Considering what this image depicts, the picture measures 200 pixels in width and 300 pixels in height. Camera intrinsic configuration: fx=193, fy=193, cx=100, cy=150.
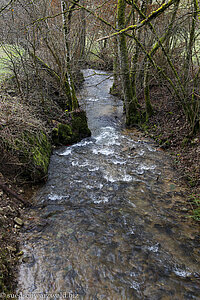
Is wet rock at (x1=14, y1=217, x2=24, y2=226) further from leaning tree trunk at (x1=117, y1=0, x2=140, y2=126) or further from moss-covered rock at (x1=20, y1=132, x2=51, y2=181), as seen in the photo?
leaning tree trunk at (x1=117, y1=0, x2=140, y2=126)

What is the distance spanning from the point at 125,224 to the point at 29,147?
10.3ft

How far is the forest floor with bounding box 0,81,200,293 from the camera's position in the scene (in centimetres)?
316

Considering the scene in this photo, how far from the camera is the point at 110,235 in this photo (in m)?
3.90

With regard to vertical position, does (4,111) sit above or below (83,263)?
above

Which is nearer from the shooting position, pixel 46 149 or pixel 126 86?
pixel 46 149

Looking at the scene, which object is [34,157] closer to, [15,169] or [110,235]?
[15,169]

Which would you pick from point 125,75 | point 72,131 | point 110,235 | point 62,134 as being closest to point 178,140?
point 125,75

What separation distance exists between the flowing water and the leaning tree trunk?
360 cm

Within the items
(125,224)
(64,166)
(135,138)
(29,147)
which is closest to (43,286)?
(125,224)

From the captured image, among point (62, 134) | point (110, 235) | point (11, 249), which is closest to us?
point (11, 249)

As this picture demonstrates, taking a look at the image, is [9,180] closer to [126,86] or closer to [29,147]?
[29,147]

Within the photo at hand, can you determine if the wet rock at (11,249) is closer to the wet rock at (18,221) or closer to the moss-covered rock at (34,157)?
the wet rock at (18,221)

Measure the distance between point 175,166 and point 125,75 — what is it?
5.09 meters

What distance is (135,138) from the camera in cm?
871
